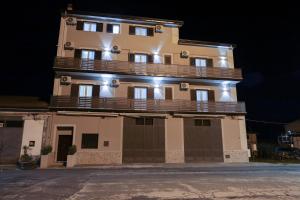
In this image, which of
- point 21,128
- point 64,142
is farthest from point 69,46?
point 64,142

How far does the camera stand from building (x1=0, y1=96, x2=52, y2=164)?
20.3 metres

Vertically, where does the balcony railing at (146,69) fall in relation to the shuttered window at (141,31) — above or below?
below

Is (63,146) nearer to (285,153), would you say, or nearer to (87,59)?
(87,59)

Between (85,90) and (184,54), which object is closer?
(85,90)

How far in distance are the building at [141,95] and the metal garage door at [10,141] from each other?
2.81 meters

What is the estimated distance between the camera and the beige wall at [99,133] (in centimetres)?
2127

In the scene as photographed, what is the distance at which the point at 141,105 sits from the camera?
23047 mm

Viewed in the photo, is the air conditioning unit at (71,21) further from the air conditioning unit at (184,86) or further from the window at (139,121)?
the air conditioning unit at (184,86)

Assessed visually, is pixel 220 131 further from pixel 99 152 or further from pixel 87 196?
pixel 87 196

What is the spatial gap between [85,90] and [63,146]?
18.8ft

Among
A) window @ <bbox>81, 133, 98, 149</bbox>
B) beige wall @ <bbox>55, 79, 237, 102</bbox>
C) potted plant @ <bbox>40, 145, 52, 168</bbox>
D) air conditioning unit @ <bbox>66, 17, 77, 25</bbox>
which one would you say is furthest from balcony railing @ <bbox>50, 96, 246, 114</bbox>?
air conditioning unit @ <bbox>66, 17, 77, 25</bbox>

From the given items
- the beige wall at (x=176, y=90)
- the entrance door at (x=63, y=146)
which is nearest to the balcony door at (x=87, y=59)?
the beige wall at (x=176, y=90)

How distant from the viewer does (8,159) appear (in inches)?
793

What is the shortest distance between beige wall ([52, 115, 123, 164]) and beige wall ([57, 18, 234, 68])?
6.86m
